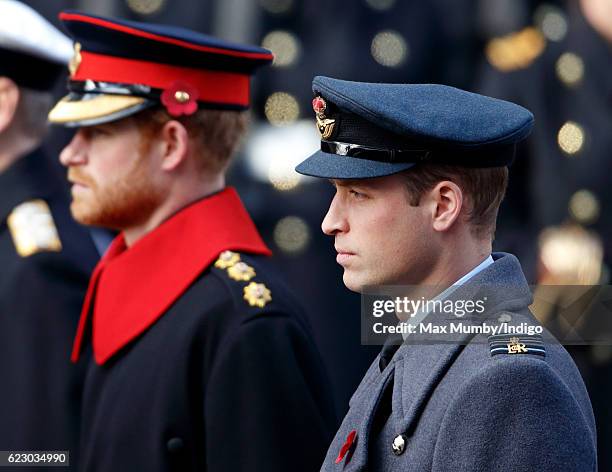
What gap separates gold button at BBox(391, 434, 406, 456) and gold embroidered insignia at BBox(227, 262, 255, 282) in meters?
0.99

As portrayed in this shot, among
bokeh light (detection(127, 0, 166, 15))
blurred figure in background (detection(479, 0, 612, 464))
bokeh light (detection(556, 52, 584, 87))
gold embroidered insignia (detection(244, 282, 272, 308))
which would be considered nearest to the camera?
gold embroidered insignia (detection(244, 282, 272, 308))

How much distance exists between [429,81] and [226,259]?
186 centimetres

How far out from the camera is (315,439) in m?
3.16

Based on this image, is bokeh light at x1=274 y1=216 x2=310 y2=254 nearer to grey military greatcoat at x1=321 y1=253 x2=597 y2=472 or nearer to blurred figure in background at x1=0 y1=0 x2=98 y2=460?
blurred figure in background at x1=0 y1=0 x2=98 y2=460

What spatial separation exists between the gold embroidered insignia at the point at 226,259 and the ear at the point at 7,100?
3.70ft

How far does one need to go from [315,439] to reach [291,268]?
198cm

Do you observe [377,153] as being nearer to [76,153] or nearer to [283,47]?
[76,153]

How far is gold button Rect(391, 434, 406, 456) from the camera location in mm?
2387

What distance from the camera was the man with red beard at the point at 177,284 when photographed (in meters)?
3.15

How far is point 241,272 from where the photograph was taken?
10.9ft

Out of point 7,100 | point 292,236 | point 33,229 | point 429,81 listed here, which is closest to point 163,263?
point 33,229

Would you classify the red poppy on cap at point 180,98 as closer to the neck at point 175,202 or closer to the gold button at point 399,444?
the neck at point 175,202

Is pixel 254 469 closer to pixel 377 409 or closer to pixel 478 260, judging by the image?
pixel 377 409

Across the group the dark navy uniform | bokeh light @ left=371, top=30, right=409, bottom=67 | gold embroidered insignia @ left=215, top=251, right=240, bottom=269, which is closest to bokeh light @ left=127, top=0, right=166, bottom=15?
bokeh light @ left=371, top=30, right=409, bottom=67
